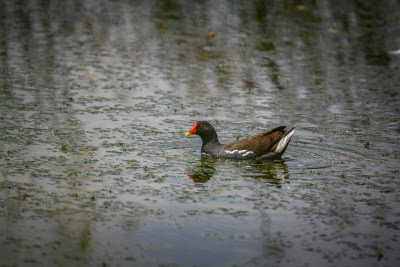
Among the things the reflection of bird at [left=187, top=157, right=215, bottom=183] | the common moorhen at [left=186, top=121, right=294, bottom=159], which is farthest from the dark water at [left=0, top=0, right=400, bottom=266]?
the common moorhen at [left=186, top=121, right=294, bottom=159]

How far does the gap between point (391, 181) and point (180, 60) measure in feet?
27.8

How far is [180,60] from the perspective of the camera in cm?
1605

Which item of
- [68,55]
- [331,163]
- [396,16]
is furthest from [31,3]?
[331,163]

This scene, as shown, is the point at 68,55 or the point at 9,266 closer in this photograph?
the point at 9,266

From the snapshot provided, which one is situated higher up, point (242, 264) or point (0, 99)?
point (0, 99)

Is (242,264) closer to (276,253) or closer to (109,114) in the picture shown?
(276,253)

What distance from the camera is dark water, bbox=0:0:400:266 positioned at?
640 cm

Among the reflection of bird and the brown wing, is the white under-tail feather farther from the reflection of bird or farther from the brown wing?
the reflection of bird

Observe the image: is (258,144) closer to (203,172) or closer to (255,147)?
(255,147)

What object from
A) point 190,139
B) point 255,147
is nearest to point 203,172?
point 255,147

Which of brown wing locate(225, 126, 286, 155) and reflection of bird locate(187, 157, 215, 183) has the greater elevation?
brown wing locate(225, 126, 286, 155)

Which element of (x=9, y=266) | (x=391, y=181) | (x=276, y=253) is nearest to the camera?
(x=9, y=266)

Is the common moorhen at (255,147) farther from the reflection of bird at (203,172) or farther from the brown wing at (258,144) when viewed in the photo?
the reflection of bird at (203,172)

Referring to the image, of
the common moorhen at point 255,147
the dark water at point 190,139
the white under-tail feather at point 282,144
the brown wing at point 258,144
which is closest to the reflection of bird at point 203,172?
the dark water at point 190,139
